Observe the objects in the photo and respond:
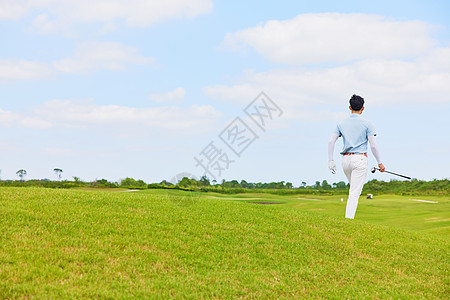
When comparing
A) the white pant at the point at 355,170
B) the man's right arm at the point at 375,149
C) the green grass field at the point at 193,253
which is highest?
the man's right arm at the point at 375,149

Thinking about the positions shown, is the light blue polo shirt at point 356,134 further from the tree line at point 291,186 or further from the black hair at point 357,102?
the tree line at point 291,186

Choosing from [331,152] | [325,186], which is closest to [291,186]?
[325,186]

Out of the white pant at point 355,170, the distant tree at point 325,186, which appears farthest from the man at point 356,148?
the distant tree at point 325,186

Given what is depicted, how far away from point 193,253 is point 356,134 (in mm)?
7486

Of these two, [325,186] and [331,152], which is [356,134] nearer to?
[331,152]

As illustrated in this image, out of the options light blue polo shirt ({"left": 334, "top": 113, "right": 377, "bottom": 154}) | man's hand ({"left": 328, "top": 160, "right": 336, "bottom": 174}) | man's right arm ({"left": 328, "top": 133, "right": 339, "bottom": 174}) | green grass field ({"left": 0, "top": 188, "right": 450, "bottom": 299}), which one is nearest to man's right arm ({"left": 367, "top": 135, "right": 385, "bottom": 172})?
light blue polo shirt ({"left": 334, "top": 113, "right": 377, "bottom": 154})

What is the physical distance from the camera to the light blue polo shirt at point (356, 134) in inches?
513

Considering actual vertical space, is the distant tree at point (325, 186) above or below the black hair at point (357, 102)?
below

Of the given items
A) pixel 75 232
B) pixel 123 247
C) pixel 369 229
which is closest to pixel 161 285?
pixel 123 247

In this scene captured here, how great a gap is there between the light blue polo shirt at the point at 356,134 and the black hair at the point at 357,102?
1.24ft

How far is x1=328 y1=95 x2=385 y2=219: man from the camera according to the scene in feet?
42.5

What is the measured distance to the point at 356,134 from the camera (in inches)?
514

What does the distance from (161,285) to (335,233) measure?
22.1 feet

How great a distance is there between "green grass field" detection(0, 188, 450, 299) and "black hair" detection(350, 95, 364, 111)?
4164mm
